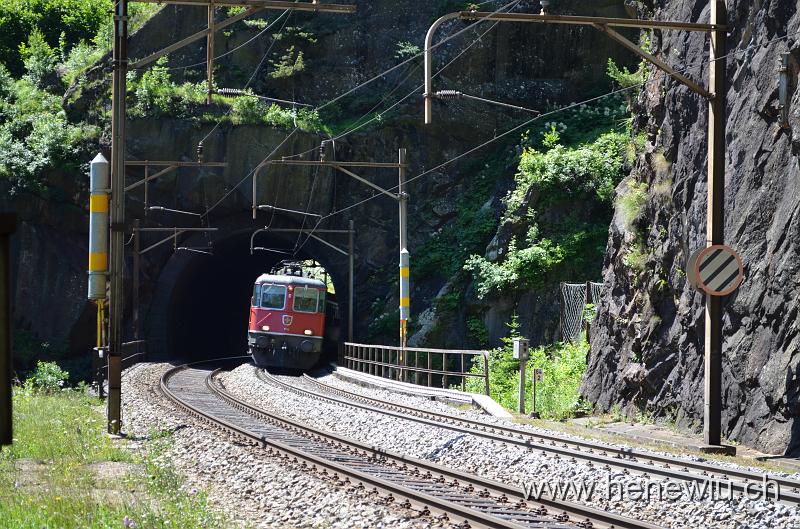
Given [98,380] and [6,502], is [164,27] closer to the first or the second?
[98,380]

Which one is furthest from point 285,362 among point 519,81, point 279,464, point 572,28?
point 279,464

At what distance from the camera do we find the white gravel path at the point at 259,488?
28.9 ft

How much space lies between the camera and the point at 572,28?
133 ft

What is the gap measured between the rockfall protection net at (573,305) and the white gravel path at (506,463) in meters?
5.87

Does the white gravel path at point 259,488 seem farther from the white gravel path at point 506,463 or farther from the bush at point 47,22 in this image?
the bush at point 47,22

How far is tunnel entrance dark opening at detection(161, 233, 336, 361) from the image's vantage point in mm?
44031

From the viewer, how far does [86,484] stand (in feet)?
34.6

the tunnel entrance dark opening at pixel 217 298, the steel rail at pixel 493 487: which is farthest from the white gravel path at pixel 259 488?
the tunnel entrance dark opening at pixel 217 298

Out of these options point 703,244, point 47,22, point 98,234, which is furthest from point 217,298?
point 703,244

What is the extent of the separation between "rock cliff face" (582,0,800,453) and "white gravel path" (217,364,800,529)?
3241 millimetres

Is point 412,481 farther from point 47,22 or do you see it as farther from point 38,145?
point 47,22

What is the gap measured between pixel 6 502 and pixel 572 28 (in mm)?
34880

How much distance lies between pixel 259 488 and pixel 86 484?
1.83 m

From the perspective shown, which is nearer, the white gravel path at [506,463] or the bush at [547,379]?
the white gravel path at [506,463]
